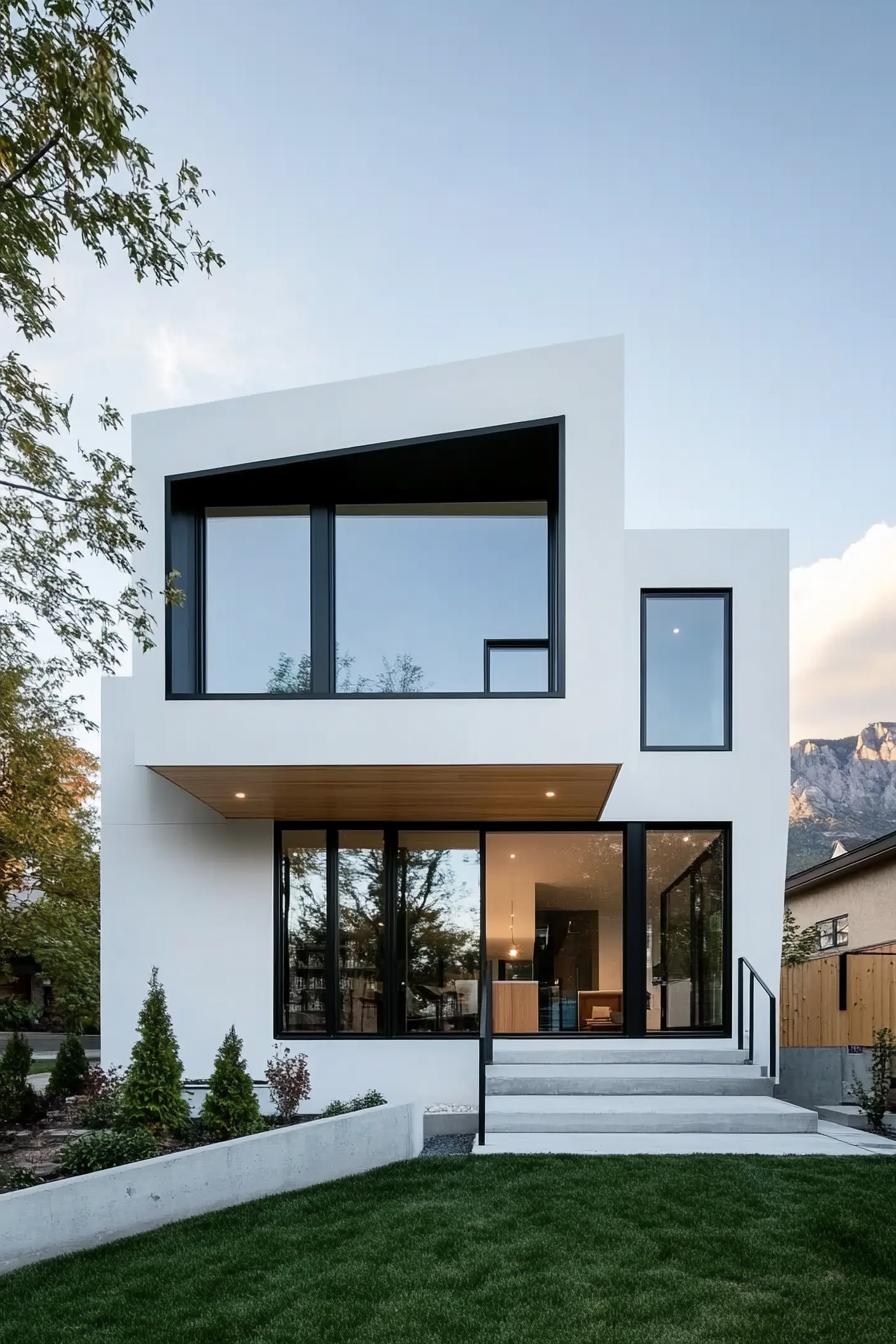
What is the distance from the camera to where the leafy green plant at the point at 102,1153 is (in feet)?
20.5

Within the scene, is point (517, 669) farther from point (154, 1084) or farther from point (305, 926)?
point (154, 1084)

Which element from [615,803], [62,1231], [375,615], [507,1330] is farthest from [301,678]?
[507,1330]

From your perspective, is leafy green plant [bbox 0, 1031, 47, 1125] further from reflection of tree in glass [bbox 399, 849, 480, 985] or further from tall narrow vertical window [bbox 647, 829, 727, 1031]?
tall narrow vertical window [bbox 647, 829, 727, 1031]

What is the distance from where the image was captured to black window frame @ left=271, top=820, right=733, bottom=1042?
9.60 m

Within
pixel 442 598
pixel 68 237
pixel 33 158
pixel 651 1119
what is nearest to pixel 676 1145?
pixel 651 1119

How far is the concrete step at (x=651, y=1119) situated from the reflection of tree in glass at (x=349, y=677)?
148 inches

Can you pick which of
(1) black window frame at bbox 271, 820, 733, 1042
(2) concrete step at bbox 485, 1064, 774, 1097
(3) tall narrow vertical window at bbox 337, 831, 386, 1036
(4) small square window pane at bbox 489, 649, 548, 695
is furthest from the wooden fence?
(4) small square window pane at bbox 489, 649, 548, 695

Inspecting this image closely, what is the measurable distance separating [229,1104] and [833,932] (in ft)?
45.2

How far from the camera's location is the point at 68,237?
6.12m

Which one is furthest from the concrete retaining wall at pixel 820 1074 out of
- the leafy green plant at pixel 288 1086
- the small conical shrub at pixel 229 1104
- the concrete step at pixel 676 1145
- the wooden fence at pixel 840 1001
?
the small conical shrub at pixel 229 1104

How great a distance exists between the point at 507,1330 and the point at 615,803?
20.6 ft

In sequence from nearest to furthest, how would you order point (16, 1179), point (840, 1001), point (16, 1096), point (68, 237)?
point (16, 1179) → point (68, 237) → point (16, 1096) → point (840, 1001)

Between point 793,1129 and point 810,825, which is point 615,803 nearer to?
point 793,1129

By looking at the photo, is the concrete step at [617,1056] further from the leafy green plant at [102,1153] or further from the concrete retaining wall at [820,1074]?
the leafy green plant at [102,1153]
